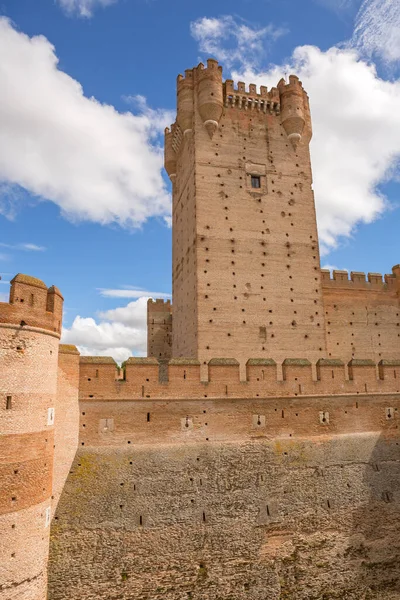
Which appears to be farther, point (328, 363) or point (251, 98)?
point (251, 98)

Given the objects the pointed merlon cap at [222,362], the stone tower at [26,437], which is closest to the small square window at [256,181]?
the pointed merlon cap at [222,362]

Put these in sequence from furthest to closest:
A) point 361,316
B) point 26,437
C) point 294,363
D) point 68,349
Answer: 1. point 361,316
2. point 294,363
3. point 68,349
4. point 26,437

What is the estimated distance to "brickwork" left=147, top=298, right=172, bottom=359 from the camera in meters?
28.3

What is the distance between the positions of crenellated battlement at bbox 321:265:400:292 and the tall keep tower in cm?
299

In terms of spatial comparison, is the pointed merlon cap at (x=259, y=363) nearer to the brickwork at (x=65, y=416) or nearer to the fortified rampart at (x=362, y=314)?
the brickwork at (x=65, y=416)

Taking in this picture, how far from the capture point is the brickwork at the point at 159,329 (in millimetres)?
28312

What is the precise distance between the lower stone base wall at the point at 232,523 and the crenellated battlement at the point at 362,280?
33.0ft

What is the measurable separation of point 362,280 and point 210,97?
12.1 m

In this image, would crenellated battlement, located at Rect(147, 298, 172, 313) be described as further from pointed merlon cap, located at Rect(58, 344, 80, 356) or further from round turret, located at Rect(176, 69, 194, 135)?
pointed merlon cap, located at Rect(58, 344, 80, 356)

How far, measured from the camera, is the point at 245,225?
59.3ft

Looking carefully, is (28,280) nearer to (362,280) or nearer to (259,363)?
(259,363)

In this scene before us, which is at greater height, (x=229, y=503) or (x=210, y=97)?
(x=210, y=97)

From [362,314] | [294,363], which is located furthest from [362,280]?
[294,363]

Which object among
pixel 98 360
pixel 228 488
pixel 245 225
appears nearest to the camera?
pixel 98 360
